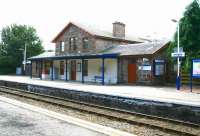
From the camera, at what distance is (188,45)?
25.8 metres

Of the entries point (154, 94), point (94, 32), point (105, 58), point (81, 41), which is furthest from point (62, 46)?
point (154, 94)

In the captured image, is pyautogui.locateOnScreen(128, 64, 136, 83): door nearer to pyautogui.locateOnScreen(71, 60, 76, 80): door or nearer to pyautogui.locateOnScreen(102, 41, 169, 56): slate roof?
pyautogui.locateOnScreen(102, 41, 169, 56): slate roof

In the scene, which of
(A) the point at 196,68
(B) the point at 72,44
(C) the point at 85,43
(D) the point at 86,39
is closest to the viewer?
(A) the point at 196,68

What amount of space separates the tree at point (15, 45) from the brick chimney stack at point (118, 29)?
24245 millimetres

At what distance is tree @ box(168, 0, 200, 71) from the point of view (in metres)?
25.6

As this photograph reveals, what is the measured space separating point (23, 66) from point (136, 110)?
44.6m

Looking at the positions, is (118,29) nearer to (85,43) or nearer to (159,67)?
(85,43)

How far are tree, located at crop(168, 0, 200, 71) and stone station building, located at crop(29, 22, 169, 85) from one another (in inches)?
95.4

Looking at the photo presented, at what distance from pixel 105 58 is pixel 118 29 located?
25.1 ft

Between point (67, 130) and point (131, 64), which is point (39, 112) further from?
point (131, 64)

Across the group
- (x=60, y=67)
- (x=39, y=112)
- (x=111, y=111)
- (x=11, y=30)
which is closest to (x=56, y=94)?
(x=111, y=111)

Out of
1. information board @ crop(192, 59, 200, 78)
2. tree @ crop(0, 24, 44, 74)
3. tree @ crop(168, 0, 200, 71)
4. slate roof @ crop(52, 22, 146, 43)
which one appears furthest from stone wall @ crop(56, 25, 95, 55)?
tree @ crop(0, 24, 44, 74)

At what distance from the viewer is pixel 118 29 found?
123 feet

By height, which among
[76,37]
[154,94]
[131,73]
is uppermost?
[76,37]
